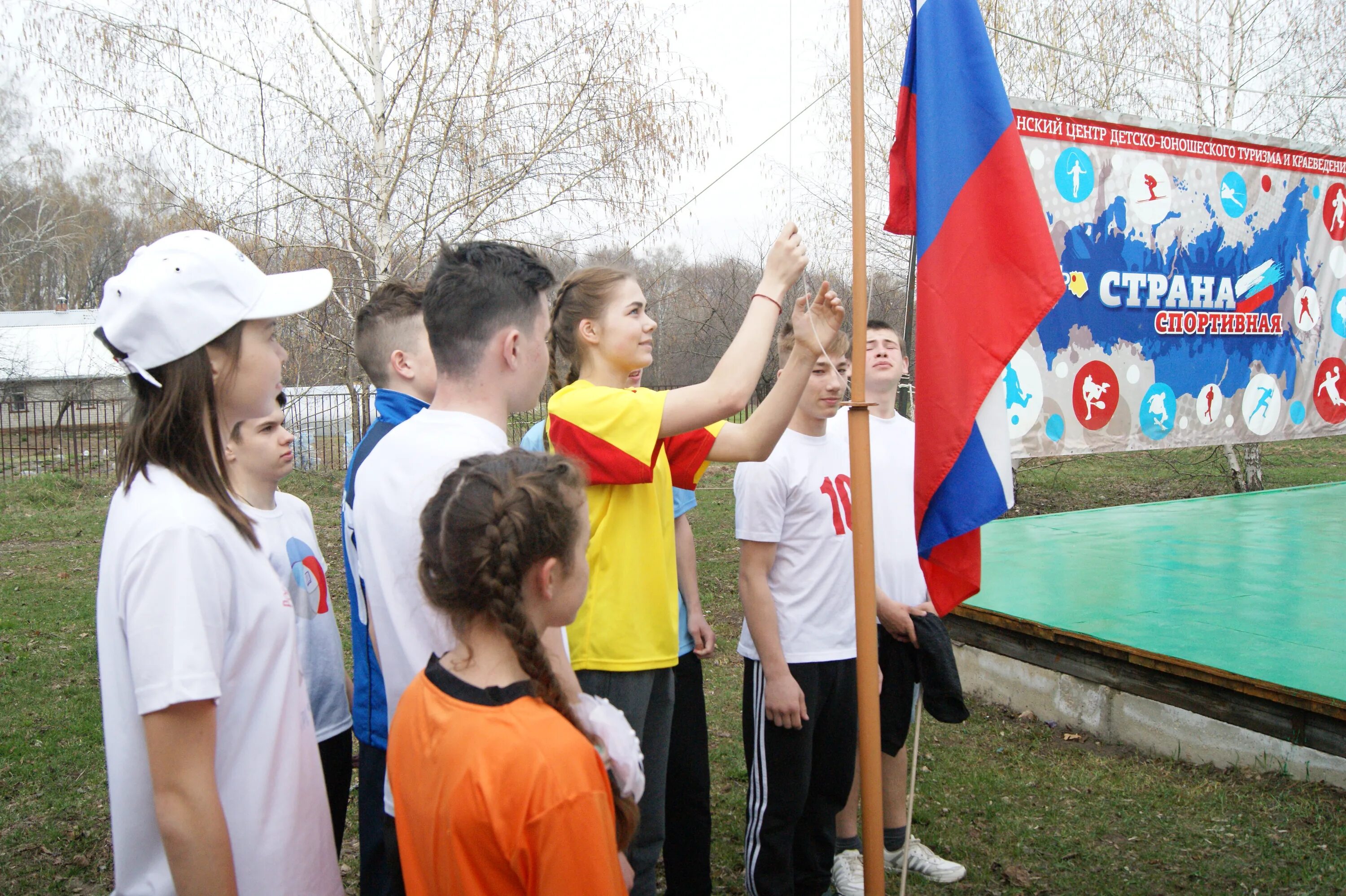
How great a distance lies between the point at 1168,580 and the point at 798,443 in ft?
12.3

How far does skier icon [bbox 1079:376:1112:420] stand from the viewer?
7035mm

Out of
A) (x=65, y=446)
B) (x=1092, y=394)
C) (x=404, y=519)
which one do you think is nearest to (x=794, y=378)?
(x=404, y=519)

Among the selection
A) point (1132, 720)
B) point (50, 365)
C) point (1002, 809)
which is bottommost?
point (1002, 809)

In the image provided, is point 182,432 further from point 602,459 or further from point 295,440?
point 295,440

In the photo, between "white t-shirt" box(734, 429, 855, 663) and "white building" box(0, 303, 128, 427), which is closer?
"white t-shirt" box(734, 429, 855, 663)

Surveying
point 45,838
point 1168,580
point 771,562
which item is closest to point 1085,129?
point 1168,580

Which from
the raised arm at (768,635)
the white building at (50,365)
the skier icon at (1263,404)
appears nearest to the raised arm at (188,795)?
the raised arm at (768,635)

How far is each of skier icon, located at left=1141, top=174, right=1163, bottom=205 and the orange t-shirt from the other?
7.12 m

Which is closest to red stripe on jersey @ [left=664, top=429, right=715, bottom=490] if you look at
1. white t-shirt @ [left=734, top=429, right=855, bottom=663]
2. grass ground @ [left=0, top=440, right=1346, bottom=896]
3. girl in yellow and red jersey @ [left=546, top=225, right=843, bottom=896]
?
girl in yellow and red jersey @ [left=546, top=225, right=843, bottom=896]

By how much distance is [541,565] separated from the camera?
4.96 ft

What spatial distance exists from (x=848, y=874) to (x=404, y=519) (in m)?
2.41

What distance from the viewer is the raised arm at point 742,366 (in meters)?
2.16

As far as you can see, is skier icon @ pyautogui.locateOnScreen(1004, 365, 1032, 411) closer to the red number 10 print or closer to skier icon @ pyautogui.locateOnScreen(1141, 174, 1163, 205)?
skier icon @ pyautogui.locateOnScreen(1141, 174, 1163, 205)

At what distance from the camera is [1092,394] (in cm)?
706
